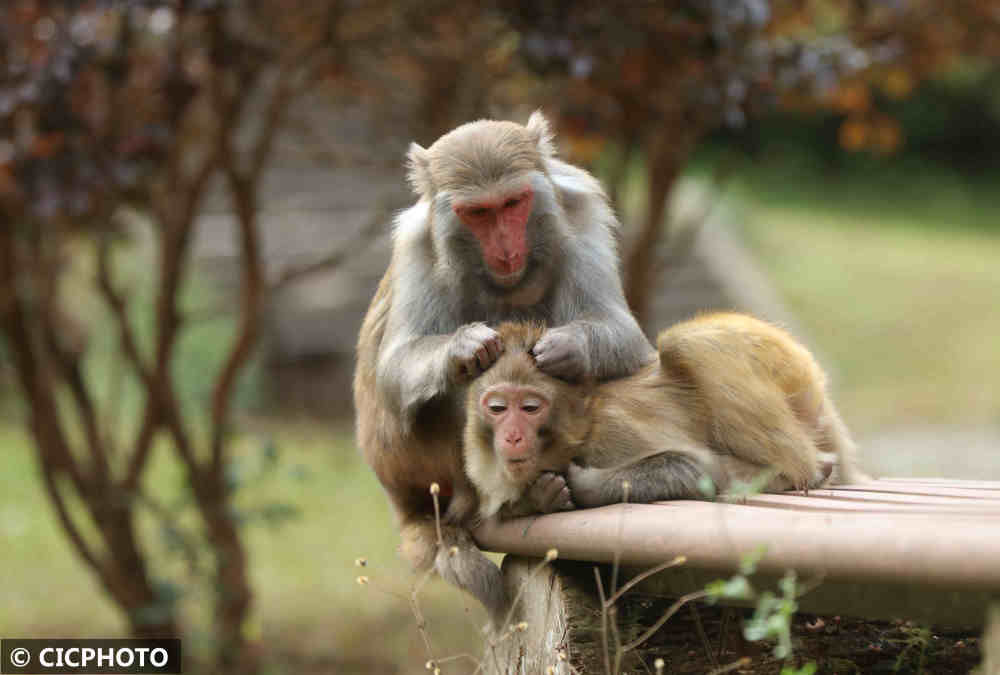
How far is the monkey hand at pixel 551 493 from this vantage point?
11.6ft

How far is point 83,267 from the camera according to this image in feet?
46.0

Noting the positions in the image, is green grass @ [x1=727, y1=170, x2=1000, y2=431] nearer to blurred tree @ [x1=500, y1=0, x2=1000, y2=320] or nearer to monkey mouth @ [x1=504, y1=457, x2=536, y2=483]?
blurred tree @ [x1=500, y1=0, x2=1000, y2=320]

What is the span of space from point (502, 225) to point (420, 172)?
0.50 meters

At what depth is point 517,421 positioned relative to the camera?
11.4ft

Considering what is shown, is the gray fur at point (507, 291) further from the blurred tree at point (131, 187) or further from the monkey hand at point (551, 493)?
the blurred tree at point (131, 187)

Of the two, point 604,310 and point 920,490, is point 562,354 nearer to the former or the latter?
point 604,310

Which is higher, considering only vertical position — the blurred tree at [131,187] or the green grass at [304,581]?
the blurred tree at [131,187]

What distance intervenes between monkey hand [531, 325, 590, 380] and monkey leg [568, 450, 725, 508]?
26 centimetres

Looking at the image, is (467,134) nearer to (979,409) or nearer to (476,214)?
(476,214)

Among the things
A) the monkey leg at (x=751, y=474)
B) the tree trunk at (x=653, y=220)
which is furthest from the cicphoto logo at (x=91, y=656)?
the monkey leg at (x=751, y=474)

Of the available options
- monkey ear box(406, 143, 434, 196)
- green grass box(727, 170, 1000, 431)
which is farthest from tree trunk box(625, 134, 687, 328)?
green grass box(727, 170, 1000, 431)
